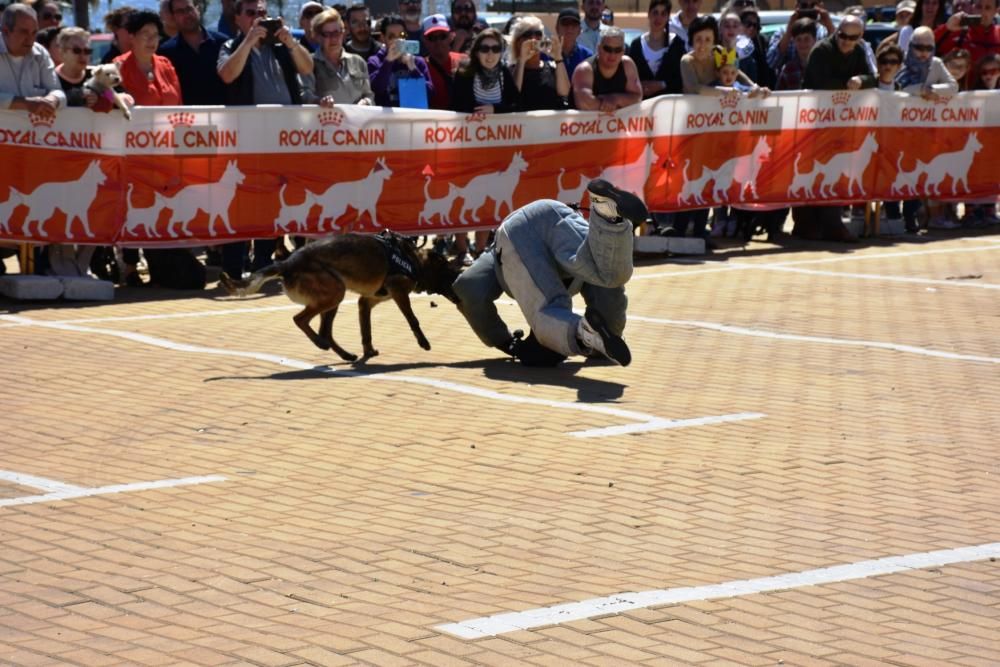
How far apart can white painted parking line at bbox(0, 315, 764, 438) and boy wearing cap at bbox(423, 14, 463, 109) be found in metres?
4.92

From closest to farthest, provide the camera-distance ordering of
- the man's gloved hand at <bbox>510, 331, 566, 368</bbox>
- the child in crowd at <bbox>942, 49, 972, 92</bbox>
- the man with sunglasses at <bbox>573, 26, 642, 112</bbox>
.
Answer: the man's gloved hand at <bbox>510, 331, 566, 368</bbox> → the man with sunglasses at <bbox>573, 26, 642, 112</bbox> → the child in crowd at <bbox>942, 49, 972, 92</bbox>

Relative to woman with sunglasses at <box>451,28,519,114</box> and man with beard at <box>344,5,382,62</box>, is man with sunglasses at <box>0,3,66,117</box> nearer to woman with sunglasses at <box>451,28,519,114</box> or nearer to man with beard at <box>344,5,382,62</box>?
man with beard at <box>344,5,382,62</box>

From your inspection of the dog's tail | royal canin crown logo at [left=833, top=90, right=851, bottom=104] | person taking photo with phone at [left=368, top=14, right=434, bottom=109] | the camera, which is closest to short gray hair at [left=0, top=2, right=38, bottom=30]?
the camera

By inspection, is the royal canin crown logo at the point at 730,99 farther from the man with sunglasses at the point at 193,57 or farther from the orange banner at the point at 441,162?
the man with sunglasses at the point at 193,57

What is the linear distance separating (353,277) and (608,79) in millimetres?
6340

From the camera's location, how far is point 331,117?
48.5ft

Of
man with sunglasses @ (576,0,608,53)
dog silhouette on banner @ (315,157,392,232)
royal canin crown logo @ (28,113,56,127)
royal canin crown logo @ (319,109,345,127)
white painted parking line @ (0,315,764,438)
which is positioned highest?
man with sunglasses @ (576,0,608,53)

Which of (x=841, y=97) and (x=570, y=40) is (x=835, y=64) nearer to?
(x=841, y=97)

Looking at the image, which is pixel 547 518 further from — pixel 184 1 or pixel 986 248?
pixel 986 248

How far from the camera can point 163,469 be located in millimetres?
8148

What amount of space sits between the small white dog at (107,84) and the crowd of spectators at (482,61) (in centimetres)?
8

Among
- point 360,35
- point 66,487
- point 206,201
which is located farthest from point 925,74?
point 66,487

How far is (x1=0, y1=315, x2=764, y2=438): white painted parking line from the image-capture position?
9438 millimetres

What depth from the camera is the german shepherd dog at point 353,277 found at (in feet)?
35.4
